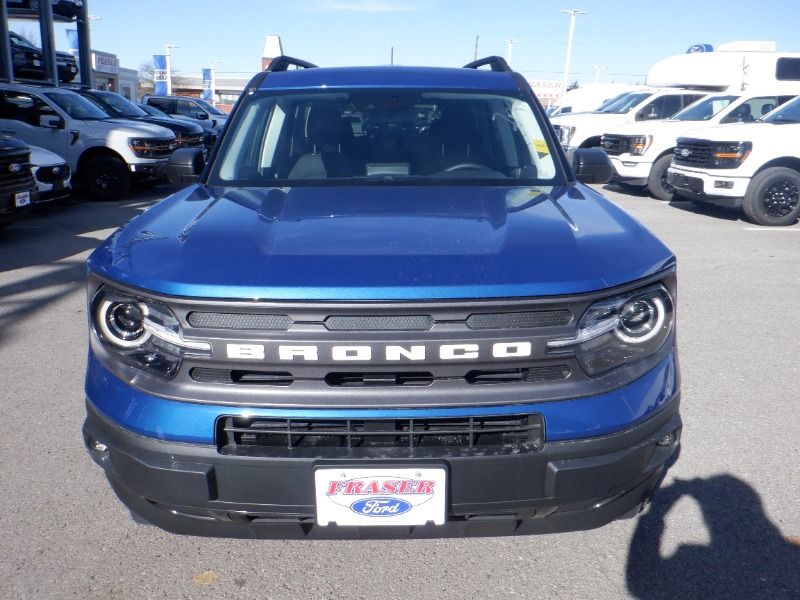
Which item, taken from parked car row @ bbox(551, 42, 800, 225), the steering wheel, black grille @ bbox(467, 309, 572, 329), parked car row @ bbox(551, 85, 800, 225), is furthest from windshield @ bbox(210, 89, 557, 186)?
parked car row @ bbox(551, 42, 800, 225)

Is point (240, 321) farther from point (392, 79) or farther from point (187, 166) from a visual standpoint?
point (392, 79)

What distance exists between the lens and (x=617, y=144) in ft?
42.4

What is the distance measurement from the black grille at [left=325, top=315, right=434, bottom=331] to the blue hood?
0.06 meters

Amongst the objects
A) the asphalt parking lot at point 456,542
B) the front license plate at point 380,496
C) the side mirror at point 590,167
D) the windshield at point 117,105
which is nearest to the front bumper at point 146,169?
the windshield at point 117,105

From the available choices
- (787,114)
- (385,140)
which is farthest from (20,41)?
(385,140)

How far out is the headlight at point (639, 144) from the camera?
1241 cm

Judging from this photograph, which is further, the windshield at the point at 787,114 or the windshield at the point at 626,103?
the windshield at the point at 626,103

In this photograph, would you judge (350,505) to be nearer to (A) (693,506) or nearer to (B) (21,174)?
(A) (693,506)

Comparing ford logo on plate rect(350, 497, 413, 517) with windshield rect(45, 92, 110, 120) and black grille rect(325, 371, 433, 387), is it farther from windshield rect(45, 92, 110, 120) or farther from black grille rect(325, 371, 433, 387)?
windshield rect(45, 92, 110, 120)

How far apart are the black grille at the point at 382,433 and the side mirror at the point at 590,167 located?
2.05m

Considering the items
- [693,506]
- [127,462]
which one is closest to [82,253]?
[127,462]

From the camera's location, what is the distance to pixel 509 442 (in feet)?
6.56

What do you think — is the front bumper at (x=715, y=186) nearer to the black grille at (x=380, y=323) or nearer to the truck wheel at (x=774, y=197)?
the truck wheel at (x=774, y=197)

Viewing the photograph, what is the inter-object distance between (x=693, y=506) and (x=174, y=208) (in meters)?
2.41
